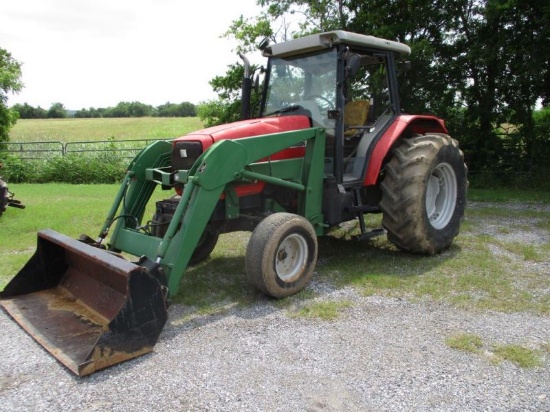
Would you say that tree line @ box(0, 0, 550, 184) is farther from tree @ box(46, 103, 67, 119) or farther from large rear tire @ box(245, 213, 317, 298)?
tree @ box(46, 103, 67, 119)

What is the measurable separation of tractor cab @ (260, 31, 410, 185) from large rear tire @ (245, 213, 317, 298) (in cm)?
105

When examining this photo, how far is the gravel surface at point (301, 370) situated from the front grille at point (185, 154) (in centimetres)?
146

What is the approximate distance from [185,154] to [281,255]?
1311 millimetres

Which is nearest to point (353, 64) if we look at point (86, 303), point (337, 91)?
point (337, 91)

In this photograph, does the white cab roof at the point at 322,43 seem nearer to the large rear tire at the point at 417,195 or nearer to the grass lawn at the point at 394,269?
the large rear tire at the point at 417,195

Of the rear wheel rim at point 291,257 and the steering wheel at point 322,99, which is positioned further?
the steering wheel at point 322,99

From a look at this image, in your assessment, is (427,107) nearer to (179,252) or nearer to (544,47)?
(544,47)

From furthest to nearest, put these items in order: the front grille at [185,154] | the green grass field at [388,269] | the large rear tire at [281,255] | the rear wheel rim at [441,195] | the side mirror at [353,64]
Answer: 1. the rear wheel rim at [441,195]
2. the side mirror at [353,64]
3. the front grille at [185,154]
4. the green grass field at [388,269]
5. the large rear tire at [281,255]

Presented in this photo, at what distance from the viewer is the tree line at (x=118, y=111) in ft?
A: 204

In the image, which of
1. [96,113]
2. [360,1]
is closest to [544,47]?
[360,1]

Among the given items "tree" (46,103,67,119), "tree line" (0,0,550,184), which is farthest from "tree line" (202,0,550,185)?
"tree" (46,103,67,119)

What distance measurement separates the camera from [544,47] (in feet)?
34.5

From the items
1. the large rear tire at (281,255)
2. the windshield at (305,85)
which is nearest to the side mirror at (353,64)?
the windshield at (305,85)

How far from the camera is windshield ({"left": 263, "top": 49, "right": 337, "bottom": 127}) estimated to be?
17.7ft
